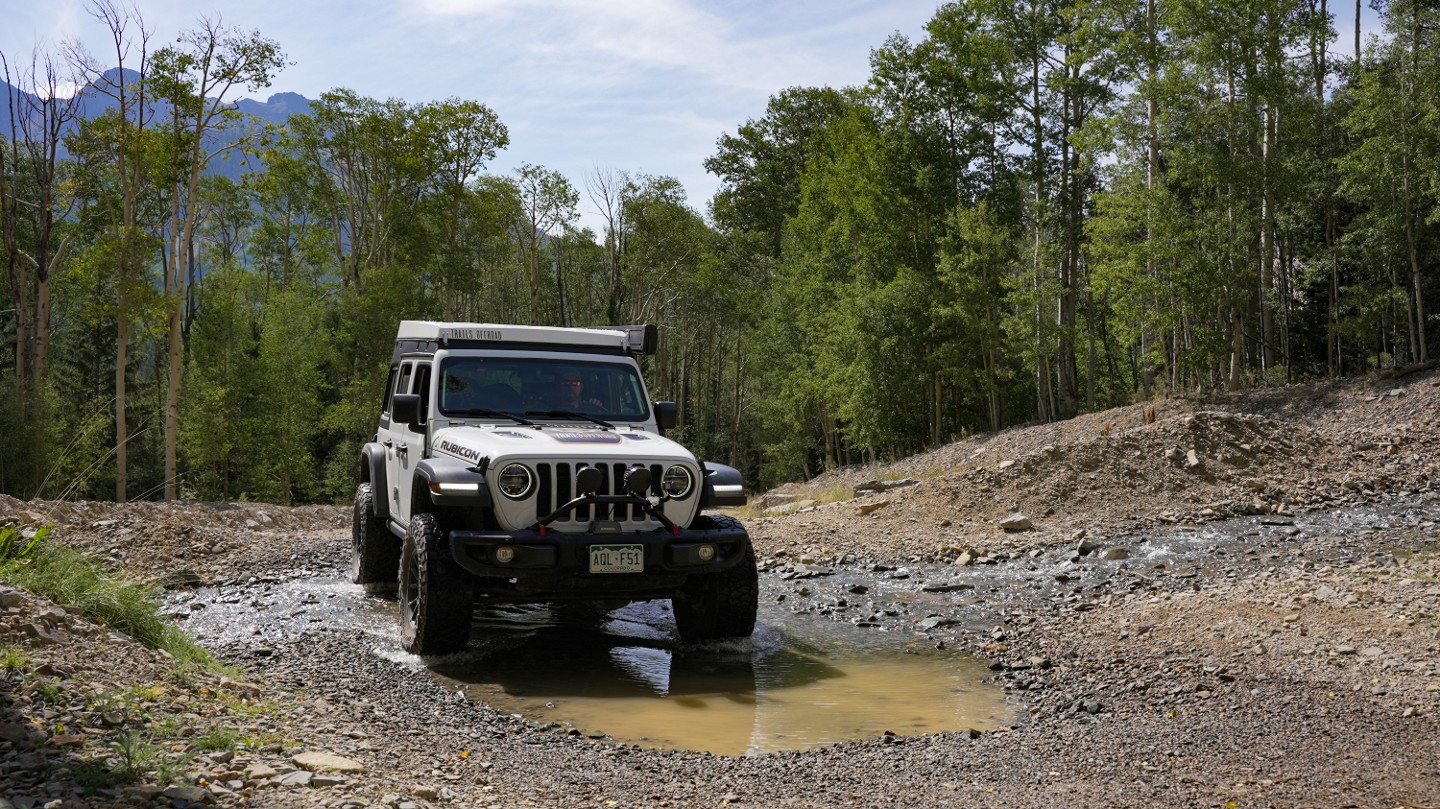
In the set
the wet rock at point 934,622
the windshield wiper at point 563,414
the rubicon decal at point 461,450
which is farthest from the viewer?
the wet rock at point 934,622

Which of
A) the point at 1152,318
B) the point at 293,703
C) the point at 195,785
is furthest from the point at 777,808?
the point at 1152,318

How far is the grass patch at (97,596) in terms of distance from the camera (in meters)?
6.19

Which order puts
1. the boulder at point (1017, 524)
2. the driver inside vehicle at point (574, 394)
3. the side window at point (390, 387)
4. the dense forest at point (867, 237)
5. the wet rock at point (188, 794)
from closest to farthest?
the wet rock at point (188, 794)
the driver inside vehicle at point (574, 394)
the side window at point (390, 387)
the boulder at point (1017, 524)
the dense forest at point (867, 237)

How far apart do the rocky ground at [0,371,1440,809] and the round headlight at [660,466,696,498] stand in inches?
80.5

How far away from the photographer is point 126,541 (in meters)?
12.7

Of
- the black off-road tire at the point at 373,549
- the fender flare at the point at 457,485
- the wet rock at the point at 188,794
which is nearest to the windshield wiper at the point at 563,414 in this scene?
the fender flare at the point at 457,485

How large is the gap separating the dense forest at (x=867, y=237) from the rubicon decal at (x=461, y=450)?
351 inches

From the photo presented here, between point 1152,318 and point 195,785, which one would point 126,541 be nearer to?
point 195,785

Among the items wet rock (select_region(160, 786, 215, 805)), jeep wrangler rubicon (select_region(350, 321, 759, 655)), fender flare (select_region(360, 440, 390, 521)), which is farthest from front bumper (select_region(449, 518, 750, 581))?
wet rock (select_region(160, 786, 215, 805))

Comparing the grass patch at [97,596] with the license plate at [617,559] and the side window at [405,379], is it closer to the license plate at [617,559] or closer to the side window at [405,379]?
the license plate at [617,559]

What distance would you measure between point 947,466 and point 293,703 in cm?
2049

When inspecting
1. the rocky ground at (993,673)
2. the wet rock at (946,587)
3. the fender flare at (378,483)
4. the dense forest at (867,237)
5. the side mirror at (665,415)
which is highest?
the dense forest at (867,237)

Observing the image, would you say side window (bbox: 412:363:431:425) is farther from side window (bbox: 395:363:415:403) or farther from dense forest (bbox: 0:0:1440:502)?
dense forest (bbox: 0:0:1440:502)

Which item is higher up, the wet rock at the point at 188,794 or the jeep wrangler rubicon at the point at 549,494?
the jeep wrangler rubicon at the point at 549,494
